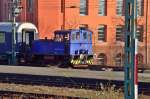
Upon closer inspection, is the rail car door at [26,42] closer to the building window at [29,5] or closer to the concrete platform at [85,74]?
the concrete platform at [85,74]

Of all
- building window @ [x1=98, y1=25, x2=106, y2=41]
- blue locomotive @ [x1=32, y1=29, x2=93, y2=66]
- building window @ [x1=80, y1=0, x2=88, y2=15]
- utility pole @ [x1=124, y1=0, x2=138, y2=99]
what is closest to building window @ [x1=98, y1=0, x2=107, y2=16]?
building window @ [x1=98, y1=25, x2=106, y2=41]

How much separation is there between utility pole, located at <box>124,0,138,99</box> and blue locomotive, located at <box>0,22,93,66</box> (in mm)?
31074

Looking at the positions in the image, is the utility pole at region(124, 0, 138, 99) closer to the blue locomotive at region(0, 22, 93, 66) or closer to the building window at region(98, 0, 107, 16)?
the blue locomotive at region(0, 22, 93, 66)

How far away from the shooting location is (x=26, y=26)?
43.5 metres

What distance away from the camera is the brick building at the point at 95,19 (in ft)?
195

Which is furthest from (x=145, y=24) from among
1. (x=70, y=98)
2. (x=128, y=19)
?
(x=128, y=19)

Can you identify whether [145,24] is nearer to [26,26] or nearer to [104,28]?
[104,28]

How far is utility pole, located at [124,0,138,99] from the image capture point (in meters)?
8.09

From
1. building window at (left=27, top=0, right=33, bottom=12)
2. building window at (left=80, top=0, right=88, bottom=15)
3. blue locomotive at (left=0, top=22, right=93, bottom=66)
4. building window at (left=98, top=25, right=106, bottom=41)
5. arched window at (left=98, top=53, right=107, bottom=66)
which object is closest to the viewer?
blue locomotive at (left=0, top=22, right=93, bottom=66)

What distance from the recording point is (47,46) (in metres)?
40.7

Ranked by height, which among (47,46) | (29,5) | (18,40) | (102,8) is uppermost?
(29,5)

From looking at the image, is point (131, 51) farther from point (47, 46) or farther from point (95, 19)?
point (95, 19)

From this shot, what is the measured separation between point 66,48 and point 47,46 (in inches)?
67.3

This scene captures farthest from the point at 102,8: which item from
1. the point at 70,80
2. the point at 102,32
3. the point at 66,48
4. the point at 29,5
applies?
the point at 70,80
